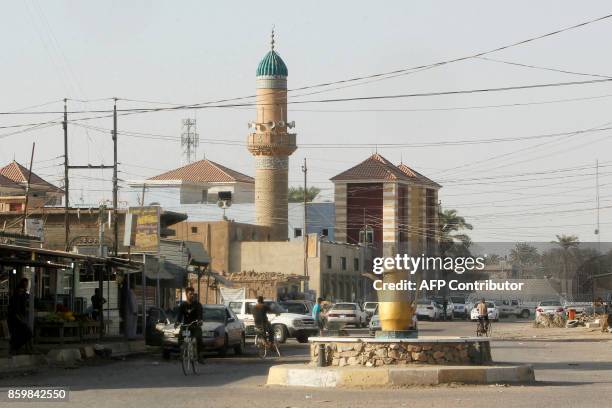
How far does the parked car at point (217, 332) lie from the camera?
28.7 m

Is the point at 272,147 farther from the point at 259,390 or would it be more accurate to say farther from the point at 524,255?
the point at 259,390

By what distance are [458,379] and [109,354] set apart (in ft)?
42.3

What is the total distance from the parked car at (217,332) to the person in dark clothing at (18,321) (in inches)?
160

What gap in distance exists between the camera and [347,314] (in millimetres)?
55969

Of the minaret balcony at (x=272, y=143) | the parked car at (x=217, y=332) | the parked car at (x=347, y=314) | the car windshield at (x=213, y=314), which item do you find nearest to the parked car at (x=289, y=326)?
the parked car at (x=217, y=332)

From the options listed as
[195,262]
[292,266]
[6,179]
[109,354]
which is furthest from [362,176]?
[109,354]

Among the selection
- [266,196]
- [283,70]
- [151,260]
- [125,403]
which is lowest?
[125,403]

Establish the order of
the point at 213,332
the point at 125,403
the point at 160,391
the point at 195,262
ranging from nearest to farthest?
the point at 125,403 < the point at 160,391 < the point at 213,332 < the point at 195,262

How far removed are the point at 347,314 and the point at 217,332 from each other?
27.4 meters

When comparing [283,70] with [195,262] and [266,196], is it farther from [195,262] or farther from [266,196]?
[195,262]

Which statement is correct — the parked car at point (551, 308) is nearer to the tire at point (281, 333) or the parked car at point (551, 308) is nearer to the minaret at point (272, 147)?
the minaret at point (272, 147)

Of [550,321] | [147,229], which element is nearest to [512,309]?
[550,321]

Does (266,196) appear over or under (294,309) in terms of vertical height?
over

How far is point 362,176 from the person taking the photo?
316 ft
